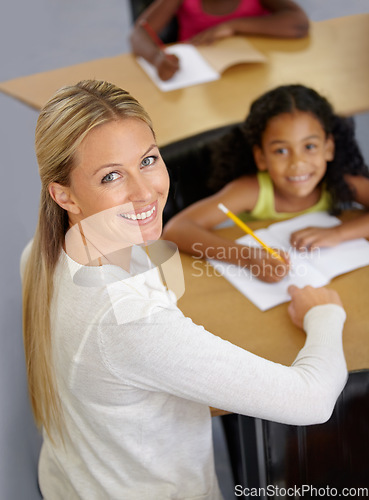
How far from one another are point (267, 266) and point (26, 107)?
1.40ft

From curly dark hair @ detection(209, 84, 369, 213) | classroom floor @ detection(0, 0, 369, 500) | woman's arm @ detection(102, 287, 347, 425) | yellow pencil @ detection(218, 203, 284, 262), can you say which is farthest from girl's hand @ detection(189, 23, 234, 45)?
woman's arm @ detection(102, 287, 347, 425)

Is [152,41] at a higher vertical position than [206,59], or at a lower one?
higher

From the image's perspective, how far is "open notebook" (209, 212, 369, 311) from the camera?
882mm

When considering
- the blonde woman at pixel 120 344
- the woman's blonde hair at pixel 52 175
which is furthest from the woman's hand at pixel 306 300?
the woman's blonde hair at pixel 52 175

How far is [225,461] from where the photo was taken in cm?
117

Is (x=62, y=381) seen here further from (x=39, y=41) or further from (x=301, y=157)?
(x=39, y=41)

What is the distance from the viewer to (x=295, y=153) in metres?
0.99

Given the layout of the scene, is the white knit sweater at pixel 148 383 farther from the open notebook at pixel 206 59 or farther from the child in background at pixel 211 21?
the child in background at pixel 211 21

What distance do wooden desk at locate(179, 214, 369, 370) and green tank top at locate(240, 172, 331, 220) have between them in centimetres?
15

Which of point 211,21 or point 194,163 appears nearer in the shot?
point 194,163

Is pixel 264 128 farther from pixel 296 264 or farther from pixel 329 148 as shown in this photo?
pixel 296 264

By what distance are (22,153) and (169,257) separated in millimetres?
231

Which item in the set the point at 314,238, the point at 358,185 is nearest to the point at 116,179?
the point at 314,238

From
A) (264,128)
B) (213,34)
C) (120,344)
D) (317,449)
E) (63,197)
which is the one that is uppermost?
Answer: (213,34)
